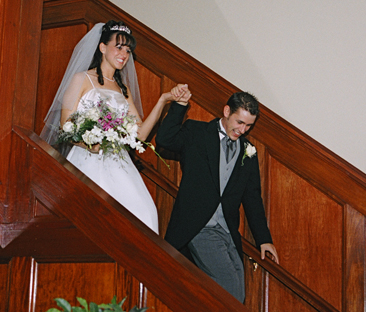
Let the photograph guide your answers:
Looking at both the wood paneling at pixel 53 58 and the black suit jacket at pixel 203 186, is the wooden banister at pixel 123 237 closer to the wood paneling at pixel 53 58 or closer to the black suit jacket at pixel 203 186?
the black suit jacket at pixel 203 186

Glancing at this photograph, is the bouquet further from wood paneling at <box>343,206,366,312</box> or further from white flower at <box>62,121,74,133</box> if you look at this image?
wood paneling at <box>343,206,366,312</box>

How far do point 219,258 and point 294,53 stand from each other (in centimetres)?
182

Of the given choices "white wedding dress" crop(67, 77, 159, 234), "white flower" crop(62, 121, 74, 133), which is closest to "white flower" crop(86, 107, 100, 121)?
"white flower" crop(62, 121, 74, 133)

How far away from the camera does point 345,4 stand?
4.06 meters

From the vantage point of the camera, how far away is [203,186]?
3533mm

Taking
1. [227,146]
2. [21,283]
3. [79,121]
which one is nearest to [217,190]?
[227,146]

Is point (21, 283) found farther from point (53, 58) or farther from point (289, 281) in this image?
point (53, 58)

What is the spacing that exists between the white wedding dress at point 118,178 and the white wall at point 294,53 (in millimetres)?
1169

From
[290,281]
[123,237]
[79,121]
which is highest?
[79,121]

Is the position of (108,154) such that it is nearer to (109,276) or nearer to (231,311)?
(109,276)

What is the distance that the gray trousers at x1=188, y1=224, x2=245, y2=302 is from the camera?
11.0 feet

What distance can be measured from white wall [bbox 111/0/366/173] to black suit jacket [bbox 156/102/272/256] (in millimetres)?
620

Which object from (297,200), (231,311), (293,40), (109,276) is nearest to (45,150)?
(109,276)

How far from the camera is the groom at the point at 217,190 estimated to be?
3408 millimetres
